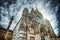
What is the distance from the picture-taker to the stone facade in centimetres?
762

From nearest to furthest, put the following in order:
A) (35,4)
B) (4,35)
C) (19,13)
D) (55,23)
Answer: (4,35), (19,13), (35,4), (55,23)

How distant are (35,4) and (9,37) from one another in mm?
3135

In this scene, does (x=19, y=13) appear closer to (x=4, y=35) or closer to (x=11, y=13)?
(x=11, y=13)

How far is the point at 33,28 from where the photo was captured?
805 centimetres

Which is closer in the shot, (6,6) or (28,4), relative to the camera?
(6,6)

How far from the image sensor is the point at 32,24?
8070mm

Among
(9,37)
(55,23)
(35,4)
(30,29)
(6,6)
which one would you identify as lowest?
(9,37)

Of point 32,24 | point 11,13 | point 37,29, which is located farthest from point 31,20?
point 11,13

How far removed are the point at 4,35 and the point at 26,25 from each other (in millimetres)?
1848

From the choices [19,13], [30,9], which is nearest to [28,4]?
[30,9]

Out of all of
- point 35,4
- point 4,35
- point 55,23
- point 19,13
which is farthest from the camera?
point 55,23

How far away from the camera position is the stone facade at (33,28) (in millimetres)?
7625

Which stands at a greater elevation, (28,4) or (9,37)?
(28,4)

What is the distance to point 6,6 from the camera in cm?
699
